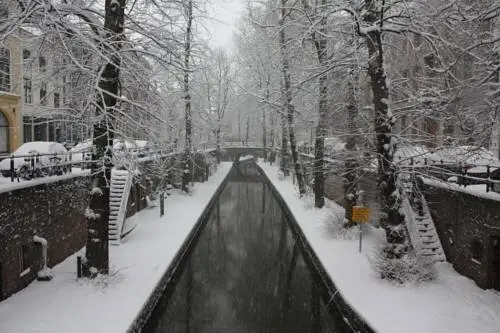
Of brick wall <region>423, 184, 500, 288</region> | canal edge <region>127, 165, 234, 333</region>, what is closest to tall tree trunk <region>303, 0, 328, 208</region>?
brick wall <region>423, 184, 500, 288</region>

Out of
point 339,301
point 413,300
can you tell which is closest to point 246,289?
point 339,301

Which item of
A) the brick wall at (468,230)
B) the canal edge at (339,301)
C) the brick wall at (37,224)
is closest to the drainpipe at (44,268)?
the brick wall at (37,224)

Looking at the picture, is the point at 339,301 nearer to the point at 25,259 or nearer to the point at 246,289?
the point at 246,289

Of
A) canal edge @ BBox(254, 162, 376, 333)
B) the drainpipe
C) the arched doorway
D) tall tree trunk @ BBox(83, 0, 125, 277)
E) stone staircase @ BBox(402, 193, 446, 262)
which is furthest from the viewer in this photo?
the arched doorway

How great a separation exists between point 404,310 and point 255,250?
9892 mm

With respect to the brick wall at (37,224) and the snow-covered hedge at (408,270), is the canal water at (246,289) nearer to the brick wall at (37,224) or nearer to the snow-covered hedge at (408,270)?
the snow-covered hedge at (408,270)

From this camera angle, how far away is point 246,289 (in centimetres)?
1357

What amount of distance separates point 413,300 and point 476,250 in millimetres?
2981

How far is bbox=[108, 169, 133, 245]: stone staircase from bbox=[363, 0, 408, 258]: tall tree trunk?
785 centimetres

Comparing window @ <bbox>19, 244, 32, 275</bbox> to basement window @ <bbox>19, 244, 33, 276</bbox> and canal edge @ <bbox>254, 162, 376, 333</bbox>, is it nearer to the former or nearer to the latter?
basement window @ <bbox>19, 244, 33, 276</bbox>

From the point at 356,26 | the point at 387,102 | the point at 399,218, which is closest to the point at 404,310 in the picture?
the point at 399,218

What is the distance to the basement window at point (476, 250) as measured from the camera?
1108cm

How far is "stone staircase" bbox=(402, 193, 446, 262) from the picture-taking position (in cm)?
1270

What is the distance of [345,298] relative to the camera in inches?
400
